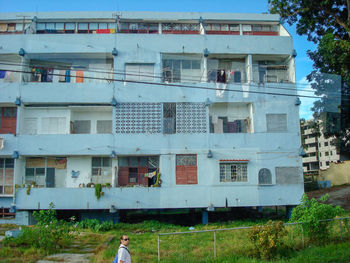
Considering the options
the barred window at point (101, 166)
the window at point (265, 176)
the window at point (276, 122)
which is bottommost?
the window at point (265, 176)

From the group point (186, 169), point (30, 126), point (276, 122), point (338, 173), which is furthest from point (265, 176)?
point (338, 173)

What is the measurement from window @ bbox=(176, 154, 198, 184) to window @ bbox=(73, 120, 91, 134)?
575 centimetres

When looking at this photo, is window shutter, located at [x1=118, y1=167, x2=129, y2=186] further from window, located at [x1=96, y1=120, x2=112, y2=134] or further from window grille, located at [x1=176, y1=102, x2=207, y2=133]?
window grille, located at [x1=176, y1=102, x2=207, y2=133]

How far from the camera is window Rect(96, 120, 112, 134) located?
20.6m

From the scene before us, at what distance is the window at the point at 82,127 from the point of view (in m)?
20.6

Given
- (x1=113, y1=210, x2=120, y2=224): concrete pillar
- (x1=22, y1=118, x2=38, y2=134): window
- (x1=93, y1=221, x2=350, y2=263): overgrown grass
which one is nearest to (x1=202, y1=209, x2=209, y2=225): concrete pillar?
(x1=113, y1=210, x2=120, y2=224): concrete pillar

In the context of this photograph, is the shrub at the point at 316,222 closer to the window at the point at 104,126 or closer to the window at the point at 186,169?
the window at the point at 186,169

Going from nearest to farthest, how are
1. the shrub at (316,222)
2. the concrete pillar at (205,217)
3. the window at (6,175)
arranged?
the shrub at (316,222) → the concrete pillar at (205,217) → the window at (6,175)

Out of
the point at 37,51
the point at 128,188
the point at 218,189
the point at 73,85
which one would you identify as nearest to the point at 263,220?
the point at 218,189

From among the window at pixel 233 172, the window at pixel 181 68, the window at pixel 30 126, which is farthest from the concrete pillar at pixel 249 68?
the window at pixel 30 126

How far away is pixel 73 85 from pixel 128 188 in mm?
6747

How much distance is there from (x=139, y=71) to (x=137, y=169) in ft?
18.9

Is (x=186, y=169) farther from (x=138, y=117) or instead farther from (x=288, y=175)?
(x=288, y=175)

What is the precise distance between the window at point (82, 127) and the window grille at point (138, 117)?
2246 millimetres
